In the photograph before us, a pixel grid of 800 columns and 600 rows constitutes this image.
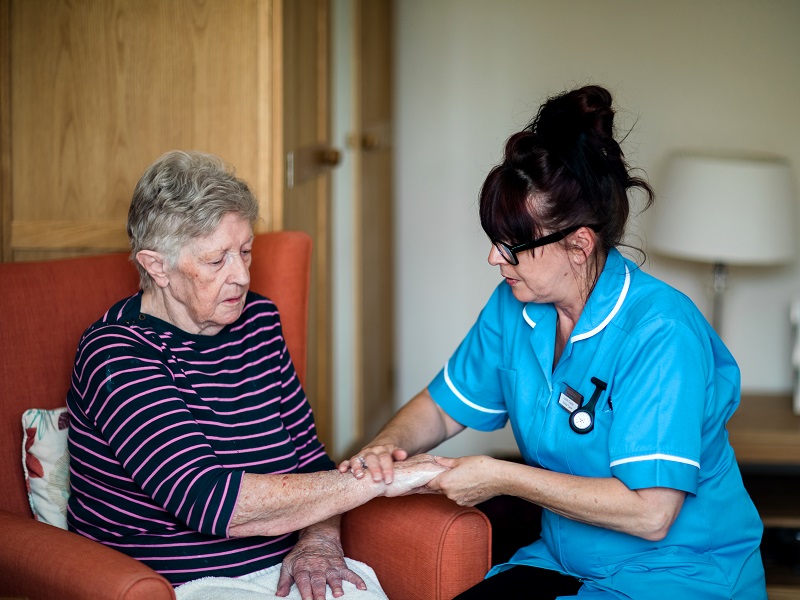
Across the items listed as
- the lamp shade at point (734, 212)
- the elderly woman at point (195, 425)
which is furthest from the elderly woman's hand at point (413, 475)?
the lamp shade at point (734, 212)

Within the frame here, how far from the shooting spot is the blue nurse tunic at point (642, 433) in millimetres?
1487

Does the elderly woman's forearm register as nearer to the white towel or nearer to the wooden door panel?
the white towel

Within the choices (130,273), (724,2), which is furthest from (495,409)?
(724,2)

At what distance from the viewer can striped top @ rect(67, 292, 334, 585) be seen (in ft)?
4.96

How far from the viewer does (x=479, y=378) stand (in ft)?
6.22

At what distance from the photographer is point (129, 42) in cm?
225

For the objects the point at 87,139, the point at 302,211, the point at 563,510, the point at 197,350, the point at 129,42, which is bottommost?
the point at 563,510

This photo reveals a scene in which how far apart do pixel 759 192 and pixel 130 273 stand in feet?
6.50

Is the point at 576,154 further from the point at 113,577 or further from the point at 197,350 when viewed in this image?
the point at 113,577

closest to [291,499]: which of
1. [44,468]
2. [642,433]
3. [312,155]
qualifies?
[44,468]

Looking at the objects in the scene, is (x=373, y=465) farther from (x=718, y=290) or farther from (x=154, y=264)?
(x=718, y=290)

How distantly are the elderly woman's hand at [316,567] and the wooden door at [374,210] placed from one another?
1.60 meters

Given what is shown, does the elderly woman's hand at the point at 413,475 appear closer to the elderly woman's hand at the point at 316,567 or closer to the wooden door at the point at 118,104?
the elderly woman's hand at the point at 316,567

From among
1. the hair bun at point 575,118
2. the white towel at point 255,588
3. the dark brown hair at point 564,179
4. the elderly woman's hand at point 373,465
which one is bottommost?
the white towel at point 255,588
